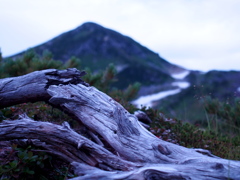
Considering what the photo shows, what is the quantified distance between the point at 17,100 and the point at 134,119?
212 centimetres

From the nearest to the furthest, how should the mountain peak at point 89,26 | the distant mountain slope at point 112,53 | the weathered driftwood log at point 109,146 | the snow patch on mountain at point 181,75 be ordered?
the weathered driftwood log at point 109,146 → the distant mountain slope at point 112,53 → the snow patch on mountain at point 181,75 → the mountain peak at point 89,26

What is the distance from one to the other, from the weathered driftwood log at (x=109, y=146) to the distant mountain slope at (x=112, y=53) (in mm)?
12341

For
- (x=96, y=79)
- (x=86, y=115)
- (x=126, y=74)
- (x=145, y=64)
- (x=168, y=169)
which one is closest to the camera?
(x=168, y=169)

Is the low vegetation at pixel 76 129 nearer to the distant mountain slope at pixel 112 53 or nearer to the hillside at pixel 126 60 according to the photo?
the hillside at pixel 126 60

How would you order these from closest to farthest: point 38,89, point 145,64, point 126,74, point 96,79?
point 38,89, point 96,79, point 126,74, point 145,64

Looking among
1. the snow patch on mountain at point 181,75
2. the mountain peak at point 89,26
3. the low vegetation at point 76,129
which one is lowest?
the low vegetation at point 76,129

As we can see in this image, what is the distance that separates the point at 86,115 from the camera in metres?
3.90

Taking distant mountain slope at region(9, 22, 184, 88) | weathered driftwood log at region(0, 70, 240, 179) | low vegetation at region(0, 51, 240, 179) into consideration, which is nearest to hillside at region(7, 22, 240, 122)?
distant mountain slope at region(9, 22, 184, 88)

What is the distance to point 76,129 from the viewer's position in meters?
4.86

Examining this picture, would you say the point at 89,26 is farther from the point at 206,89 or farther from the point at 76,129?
→ the point at 76,129

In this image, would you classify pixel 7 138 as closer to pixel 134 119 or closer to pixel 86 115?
pixel 86 115

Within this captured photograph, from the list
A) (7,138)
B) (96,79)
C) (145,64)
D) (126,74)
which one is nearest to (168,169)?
(7,138)

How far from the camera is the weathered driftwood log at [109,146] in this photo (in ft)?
8.77

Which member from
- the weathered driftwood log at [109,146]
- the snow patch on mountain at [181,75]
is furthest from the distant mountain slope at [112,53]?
the weathered driftwood log at [109,146]
